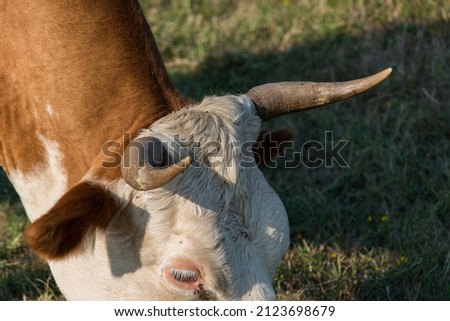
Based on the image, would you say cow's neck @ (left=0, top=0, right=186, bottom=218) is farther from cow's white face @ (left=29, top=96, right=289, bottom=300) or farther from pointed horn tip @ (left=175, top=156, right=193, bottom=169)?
pointed horn tip @ (left=175, top=156, right=193, bottom=169)

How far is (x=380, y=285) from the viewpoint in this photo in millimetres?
5266

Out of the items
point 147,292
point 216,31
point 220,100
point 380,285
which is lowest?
point 380,285

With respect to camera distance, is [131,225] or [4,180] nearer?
[131,225]

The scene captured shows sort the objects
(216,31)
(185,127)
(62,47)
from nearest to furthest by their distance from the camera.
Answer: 1. (185,127)
2. (62,47)
3. (216,31)

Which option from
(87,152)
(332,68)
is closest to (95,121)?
(87,152)

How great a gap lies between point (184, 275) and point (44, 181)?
90cm

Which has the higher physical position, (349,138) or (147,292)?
(147,292)

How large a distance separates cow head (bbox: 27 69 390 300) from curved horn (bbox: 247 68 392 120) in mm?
187

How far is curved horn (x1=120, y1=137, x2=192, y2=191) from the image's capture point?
343cm

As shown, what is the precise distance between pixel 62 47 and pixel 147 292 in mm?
1146

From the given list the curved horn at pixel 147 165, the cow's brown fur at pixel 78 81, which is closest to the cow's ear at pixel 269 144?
the cow's brown fur at pixel 78 81

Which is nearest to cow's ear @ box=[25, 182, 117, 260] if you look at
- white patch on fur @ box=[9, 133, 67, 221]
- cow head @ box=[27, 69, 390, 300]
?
cow head @ box=[27, 69, 390, 300]

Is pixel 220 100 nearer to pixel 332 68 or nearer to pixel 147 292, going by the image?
pixel 147 292
